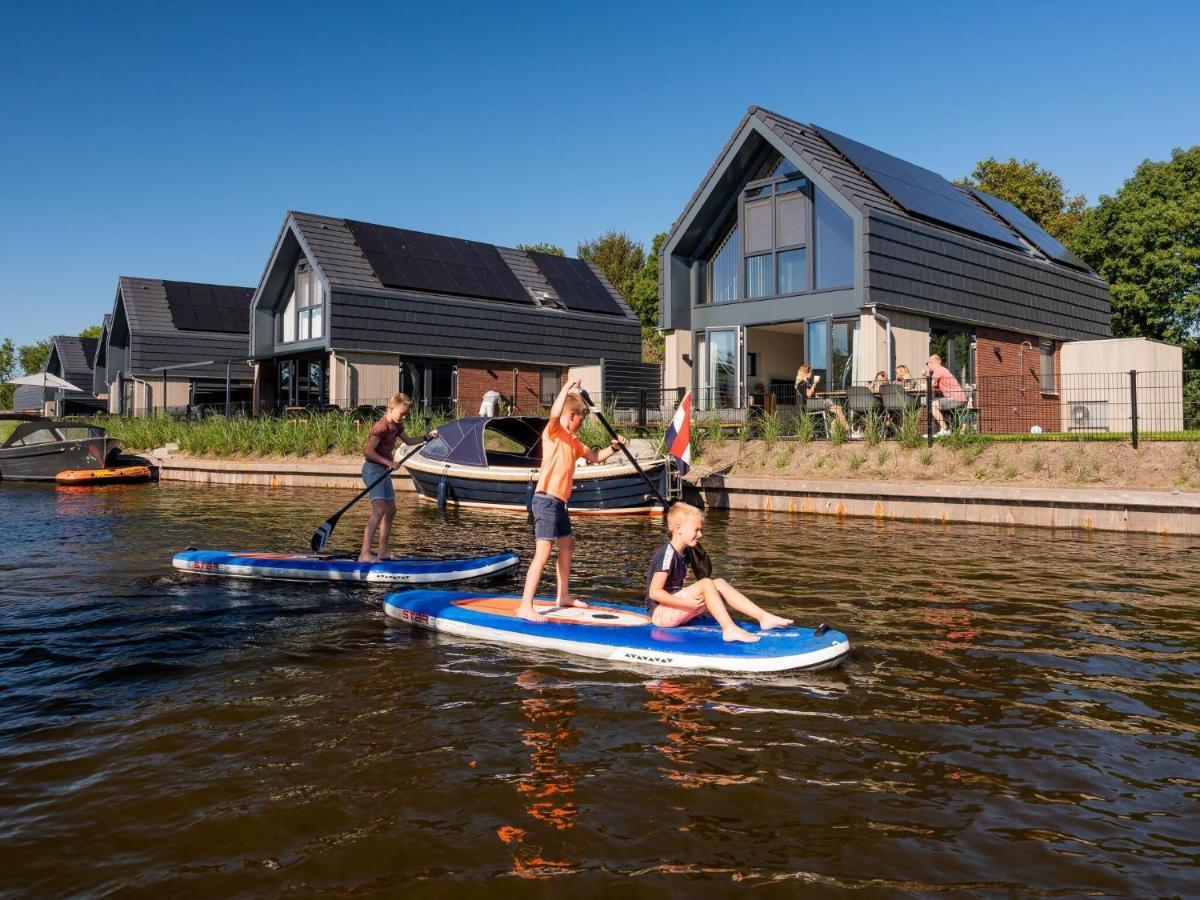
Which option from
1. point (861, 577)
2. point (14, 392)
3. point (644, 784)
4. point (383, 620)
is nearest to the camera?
point (644, 784)

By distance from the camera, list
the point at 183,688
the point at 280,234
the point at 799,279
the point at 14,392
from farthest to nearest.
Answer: the point at 14,392 → the point at 280,234 → the point at 799,279 → the point at 183,688

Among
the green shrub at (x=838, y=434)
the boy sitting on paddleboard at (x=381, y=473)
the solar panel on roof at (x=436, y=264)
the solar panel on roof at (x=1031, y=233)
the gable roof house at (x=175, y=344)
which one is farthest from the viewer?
the gable roof house at (x=175, y=344)

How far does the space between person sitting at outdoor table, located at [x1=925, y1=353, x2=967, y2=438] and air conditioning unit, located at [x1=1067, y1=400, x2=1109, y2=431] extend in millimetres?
4791

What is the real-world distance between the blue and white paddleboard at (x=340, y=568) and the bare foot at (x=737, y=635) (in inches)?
154

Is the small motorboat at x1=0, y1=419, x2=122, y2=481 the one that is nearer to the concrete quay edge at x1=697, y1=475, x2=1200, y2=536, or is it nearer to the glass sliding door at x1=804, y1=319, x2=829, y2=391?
the concrete quay edge at x1=697, y1=475, x2=1200, y2=536

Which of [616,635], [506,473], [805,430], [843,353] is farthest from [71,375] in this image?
[616,635]

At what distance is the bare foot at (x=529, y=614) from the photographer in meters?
6.92

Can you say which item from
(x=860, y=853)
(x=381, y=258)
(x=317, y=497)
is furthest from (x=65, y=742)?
(x=381, y=258)

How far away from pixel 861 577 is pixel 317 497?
13.6m

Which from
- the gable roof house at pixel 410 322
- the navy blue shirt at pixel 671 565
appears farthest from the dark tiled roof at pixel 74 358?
the navy blue shirt at pixel 671 565

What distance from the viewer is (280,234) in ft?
99.0

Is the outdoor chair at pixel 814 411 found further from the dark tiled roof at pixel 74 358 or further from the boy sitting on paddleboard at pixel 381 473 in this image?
the dark tiled roof at pixel 74 358

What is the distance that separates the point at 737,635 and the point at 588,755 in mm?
1832

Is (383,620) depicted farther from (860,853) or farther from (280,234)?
(280,234)
